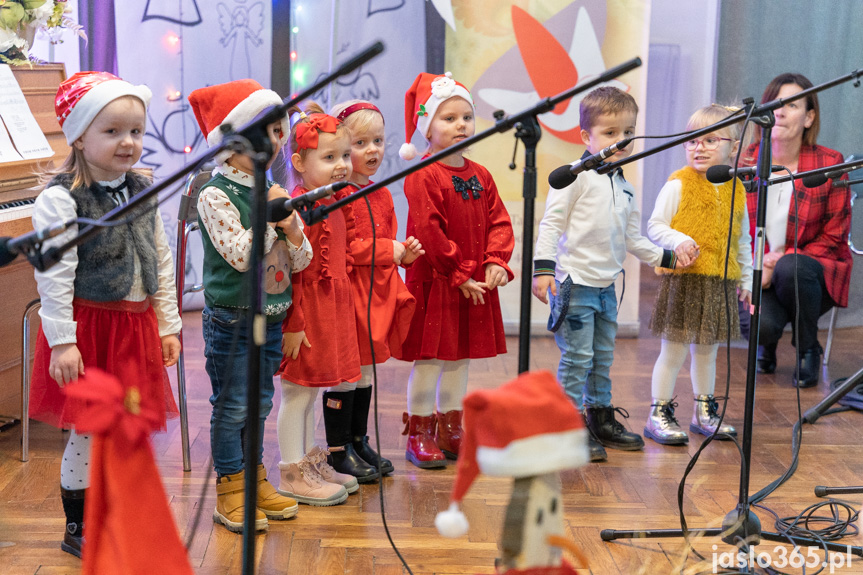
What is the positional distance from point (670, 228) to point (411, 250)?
926 millimetres

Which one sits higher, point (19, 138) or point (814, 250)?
point (19, 138)

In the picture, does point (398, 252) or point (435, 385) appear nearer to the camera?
point (398, 252)

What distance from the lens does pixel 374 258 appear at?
7.61ft

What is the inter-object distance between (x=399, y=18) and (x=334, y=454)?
2256 mm

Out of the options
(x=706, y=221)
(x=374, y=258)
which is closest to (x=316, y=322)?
(x=374, y=258)

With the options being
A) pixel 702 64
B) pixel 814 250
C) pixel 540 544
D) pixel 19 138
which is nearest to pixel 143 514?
pixel 540 544

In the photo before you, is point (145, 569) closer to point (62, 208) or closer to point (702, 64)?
point (62, 208)

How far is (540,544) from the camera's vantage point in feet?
4.12

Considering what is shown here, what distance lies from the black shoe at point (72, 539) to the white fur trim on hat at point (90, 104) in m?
0.89

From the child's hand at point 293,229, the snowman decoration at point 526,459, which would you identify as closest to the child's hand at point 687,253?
the child's hand at point 293,229

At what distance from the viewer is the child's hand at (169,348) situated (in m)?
2.04

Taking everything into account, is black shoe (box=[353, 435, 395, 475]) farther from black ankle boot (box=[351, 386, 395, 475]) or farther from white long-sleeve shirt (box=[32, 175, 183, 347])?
white long-sleeve shirt (box=[32, 175, 183, 347])

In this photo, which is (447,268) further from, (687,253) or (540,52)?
(540,52)

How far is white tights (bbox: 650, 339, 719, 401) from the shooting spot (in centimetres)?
281
